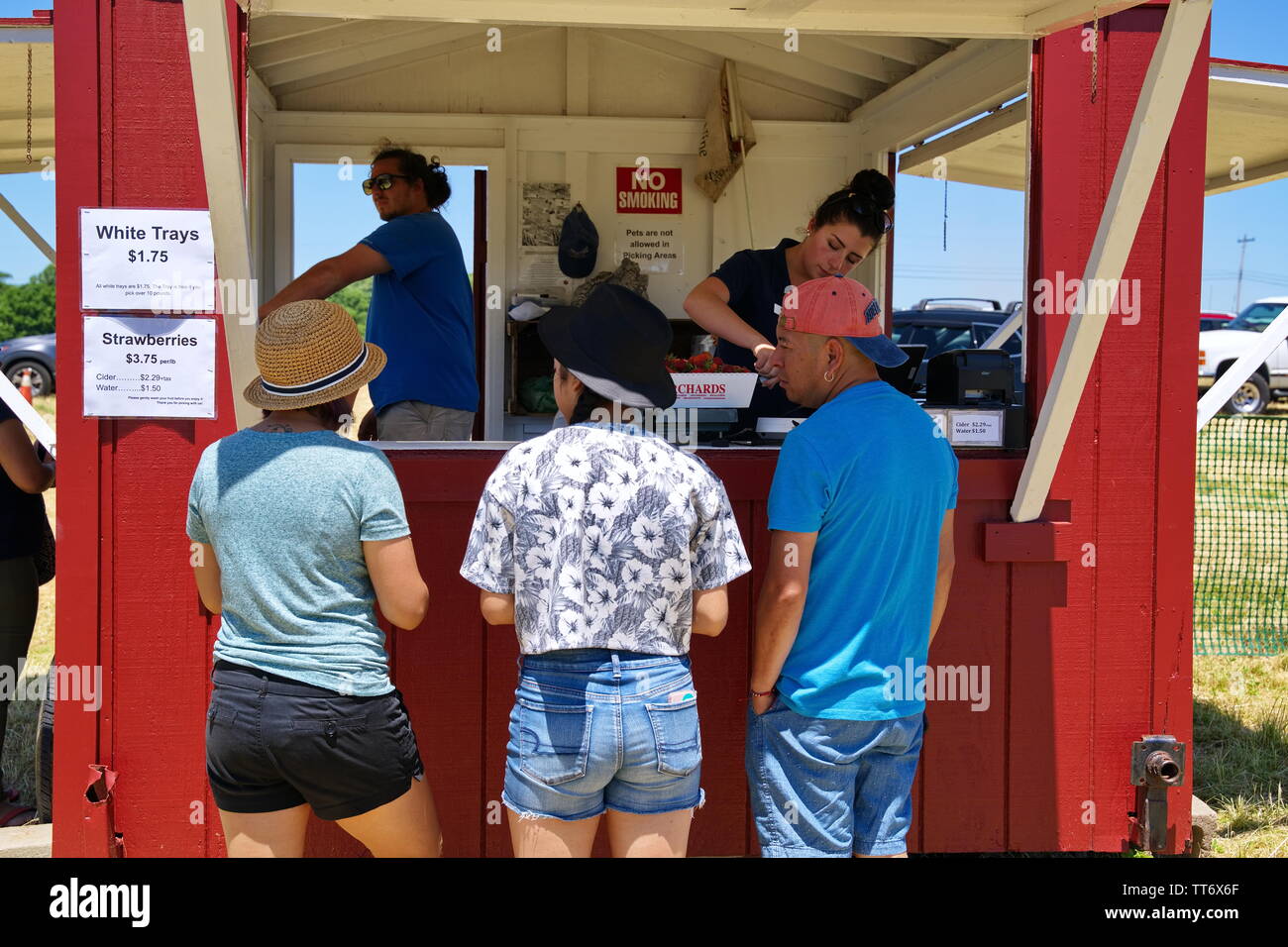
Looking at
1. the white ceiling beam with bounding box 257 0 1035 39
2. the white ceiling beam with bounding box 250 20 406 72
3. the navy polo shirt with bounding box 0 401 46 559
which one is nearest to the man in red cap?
the white ceiling beam with bounding box 257 0 1035 39

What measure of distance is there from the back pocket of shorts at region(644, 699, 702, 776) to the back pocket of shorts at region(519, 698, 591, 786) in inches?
5.7

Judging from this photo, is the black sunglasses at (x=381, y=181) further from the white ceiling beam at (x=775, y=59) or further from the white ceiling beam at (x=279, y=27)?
the white ceiling beam at (x=775, y=59)

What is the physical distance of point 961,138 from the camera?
5.87 metres

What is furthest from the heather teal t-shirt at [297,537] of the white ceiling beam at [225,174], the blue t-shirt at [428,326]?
the blue t-shirt at [428,326]

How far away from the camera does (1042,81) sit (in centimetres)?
378

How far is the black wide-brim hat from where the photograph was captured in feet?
8.14

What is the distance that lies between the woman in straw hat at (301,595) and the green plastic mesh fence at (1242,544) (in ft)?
12.4

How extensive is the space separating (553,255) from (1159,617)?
423cm

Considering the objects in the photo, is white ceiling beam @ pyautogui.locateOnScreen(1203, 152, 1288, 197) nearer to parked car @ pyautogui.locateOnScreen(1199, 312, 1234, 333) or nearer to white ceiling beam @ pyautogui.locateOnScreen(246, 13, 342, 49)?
white ceiling beam @ pyautogui.locateOnScreen(246, 13, 342, 49)

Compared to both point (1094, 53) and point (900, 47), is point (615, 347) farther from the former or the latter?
point (900, 47)

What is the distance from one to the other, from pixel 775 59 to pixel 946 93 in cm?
129

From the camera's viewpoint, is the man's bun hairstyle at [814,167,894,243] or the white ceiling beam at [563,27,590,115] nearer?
the man's bun hairstyle at [814,167,894,243]

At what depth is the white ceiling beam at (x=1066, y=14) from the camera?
3.38 m

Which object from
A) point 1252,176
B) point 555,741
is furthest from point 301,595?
point 1252,176
